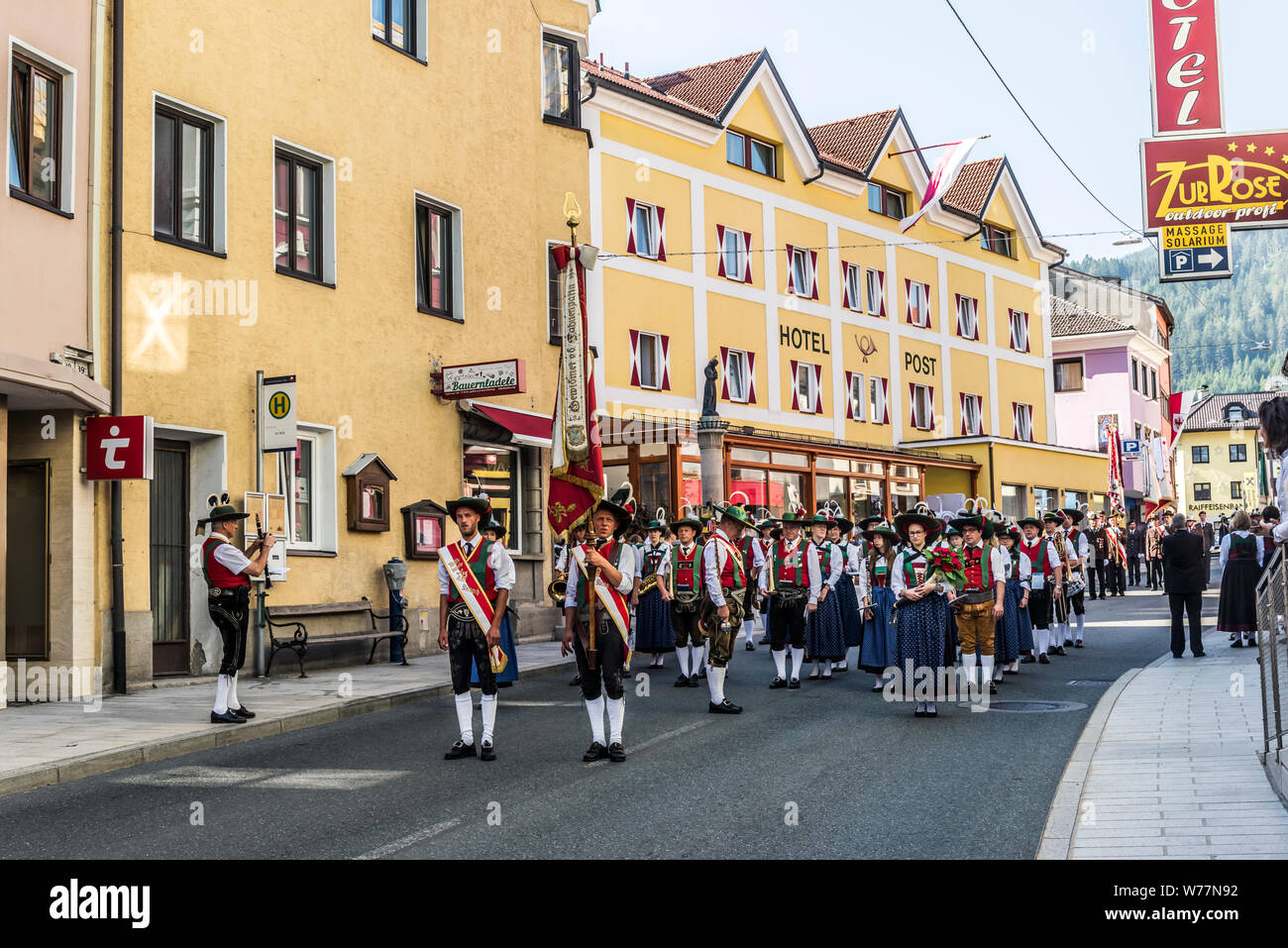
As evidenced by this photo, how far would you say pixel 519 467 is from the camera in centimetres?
2241

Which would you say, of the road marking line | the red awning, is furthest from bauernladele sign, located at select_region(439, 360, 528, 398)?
the road marking line

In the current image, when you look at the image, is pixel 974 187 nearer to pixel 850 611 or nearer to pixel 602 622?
pixel 850 611

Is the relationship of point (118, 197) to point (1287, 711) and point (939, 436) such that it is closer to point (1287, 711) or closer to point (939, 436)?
point (1287, 711)

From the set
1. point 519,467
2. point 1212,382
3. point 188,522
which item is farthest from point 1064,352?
point 1212,382

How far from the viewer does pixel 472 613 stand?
10430 millimetres

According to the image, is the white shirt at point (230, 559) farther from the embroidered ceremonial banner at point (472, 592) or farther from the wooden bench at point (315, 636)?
the wooden bench at point (315, 636)

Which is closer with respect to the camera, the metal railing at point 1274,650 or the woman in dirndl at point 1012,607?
the metal railing at point 1274,650

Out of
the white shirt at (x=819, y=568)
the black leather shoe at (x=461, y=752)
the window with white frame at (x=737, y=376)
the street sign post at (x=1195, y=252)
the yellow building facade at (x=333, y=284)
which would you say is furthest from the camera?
the window with white frame at (x=737, y=376)

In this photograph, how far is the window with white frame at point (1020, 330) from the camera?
45.3 meters

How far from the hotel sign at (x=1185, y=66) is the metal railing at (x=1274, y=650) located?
7.51 m

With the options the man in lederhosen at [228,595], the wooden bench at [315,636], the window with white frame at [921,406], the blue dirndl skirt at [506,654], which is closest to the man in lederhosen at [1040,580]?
the wooden bench at [315,636]

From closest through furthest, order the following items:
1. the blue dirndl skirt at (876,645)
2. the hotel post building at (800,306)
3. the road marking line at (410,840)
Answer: the road marking line at (410,840) < the blue dirndl skirt at (876,645) < the hotel post building at (800,306)

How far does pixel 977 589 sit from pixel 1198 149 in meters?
5.51

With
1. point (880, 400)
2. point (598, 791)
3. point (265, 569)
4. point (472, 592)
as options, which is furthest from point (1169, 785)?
point (880, 400)
